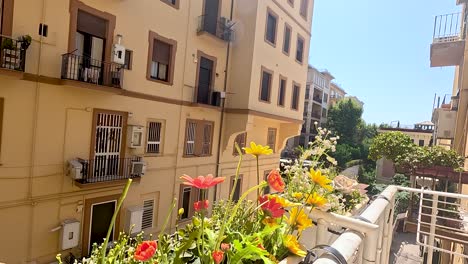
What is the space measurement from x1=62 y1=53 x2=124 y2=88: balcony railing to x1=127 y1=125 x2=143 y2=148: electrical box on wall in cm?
124

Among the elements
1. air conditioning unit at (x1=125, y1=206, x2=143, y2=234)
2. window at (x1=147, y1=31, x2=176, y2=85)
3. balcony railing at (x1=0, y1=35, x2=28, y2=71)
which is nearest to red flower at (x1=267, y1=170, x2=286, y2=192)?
balcony railing at (x1=0, y1=35, x2=28, y2=71)

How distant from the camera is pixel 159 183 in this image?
8.91 m

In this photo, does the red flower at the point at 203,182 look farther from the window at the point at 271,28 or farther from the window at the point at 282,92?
the window at the point at 282,92

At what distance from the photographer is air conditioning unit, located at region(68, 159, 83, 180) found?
641 cm

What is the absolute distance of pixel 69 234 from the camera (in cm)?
653

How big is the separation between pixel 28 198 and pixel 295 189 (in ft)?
21.3

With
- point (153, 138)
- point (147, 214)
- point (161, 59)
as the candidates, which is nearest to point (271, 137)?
point (153, 138)

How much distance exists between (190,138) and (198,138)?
14.5 inches

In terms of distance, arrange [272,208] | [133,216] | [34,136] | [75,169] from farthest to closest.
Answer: [133,216] → [75,169] → [34,136] → [272,208]

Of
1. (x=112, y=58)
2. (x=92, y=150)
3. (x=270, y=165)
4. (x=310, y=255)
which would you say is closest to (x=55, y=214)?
(x=92, y=150)

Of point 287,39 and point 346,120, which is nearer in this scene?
point 287,39

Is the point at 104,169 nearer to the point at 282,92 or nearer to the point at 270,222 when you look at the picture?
the point at 270,222

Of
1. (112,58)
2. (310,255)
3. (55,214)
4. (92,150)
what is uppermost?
(112,58)

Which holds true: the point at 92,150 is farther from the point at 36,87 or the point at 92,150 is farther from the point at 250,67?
the point at 250,67
